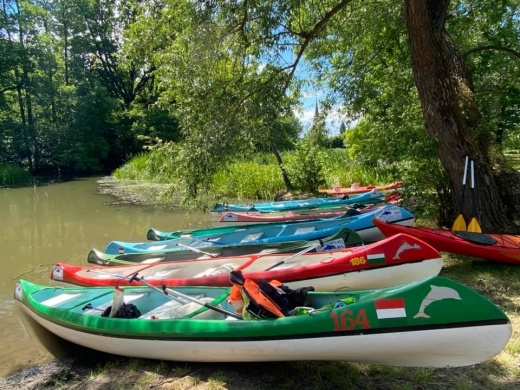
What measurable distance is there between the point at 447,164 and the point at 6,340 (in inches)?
236

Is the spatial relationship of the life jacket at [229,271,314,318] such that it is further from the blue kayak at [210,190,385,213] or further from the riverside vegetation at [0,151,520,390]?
the blue kayak at [210,190,385,213]

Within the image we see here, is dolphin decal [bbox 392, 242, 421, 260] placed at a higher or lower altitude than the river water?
higher

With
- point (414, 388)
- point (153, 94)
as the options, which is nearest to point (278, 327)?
point (414, 388)

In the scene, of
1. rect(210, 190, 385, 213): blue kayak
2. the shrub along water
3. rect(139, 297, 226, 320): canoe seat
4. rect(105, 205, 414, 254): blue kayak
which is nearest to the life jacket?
rect(139, 297, 226, 320): canoe seat

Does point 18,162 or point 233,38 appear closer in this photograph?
point 233,38

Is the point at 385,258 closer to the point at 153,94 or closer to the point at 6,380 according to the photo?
the point at 6,380

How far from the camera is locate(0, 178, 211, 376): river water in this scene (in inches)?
181

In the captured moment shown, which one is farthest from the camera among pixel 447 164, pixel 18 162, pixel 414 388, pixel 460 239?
pixel 18 162

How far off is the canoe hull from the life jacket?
248 millimetres

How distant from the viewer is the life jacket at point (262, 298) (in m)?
3.10

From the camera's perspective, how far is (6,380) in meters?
3.80

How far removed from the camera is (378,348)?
2.71 m

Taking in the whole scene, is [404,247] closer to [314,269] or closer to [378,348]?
[314,269]

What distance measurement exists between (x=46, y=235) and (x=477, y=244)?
9487 millimetres
